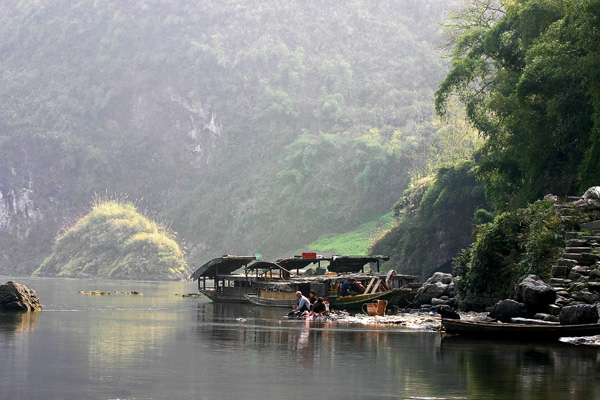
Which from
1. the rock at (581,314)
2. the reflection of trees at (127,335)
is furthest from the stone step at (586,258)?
the reflection of trees at (127,335)

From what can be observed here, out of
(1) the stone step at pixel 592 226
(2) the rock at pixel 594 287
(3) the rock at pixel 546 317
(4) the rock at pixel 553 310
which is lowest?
(3) the rock at pixel 546 317

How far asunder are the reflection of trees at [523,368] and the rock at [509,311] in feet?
11.3

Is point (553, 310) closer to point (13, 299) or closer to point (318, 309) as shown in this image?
point (318, 309)

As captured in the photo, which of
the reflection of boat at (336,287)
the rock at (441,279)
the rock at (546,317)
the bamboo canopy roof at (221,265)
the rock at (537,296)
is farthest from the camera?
the bamboo canopy roof at (221,265)

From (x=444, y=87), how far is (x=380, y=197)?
2367 inches

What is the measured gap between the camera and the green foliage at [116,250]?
97562 mm

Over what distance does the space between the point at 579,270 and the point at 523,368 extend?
32.6 feet

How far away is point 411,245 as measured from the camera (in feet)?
212

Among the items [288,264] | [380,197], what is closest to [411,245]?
[288,264]

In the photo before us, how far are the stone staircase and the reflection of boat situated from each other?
10.8 m

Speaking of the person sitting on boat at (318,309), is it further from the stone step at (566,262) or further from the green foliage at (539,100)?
the green foliage at (539,100)

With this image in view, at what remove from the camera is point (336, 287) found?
42750 millimetres

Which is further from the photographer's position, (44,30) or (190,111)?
(44,30)

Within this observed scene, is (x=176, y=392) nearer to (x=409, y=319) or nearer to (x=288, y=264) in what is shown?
(x=409, y=319)
